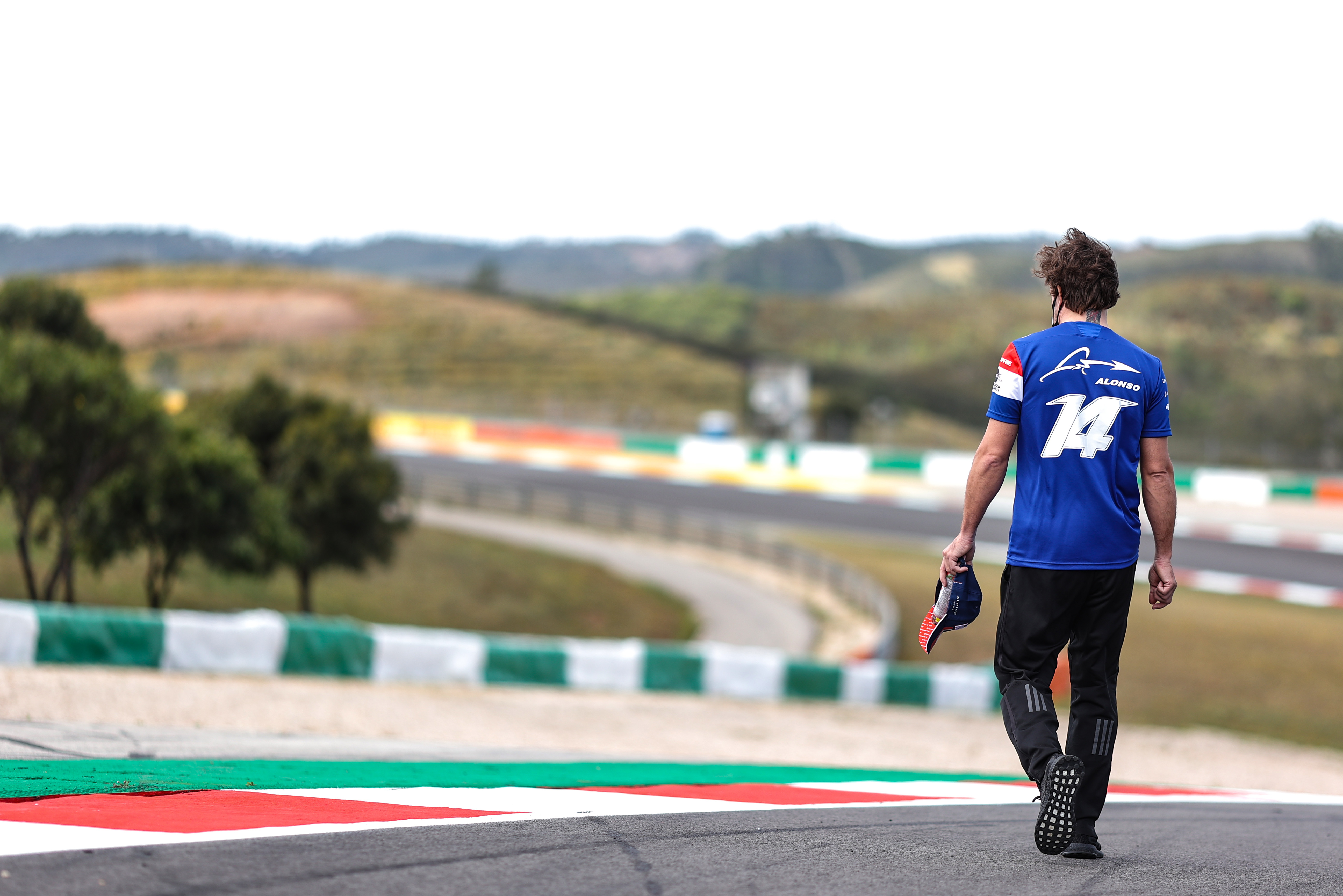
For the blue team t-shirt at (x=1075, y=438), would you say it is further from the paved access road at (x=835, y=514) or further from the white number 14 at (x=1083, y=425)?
the paved access road at (x=835, y=514)

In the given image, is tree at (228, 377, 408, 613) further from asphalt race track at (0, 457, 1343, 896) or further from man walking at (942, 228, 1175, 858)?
man walking at (942, 228, 1175, 858)

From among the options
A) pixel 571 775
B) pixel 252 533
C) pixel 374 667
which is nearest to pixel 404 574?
pixel 252 533

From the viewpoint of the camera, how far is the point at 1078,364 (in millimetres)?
4020

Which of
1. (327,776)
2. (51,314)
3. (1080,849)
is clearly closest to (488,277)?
(51,314)

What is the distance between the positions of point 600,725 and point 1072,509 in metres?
8.12

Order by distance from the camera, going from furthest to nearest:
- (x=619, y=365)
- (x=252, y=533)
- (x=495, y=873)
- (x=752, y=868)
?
(x=619, y=365) → (x=252, y=533) → (x=752, y=868) → (x=495, y=873)

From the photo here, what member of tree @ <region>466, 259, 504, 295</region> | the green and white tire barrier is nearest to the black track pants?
the green and white tire barrier

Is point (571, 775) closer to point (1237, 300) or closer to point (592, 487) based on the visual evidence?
point (592, 487)

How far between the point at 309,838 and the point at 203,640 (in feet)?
32.0

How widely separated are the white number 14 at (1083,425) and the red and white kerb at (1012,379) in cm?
12

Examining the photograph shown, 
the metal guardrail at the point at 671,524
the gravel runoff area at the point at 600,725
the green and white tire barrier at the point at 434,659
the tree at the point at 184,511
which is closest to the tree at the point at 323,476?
the metal guardrail at the point at 671,524

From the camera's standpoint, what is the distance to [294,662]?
42.7 ft

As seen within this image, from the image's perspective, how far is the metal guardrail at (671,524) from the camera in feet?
84.9

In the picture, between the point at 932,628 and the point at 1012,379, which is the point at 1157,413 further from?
Result: the point at 932,628
